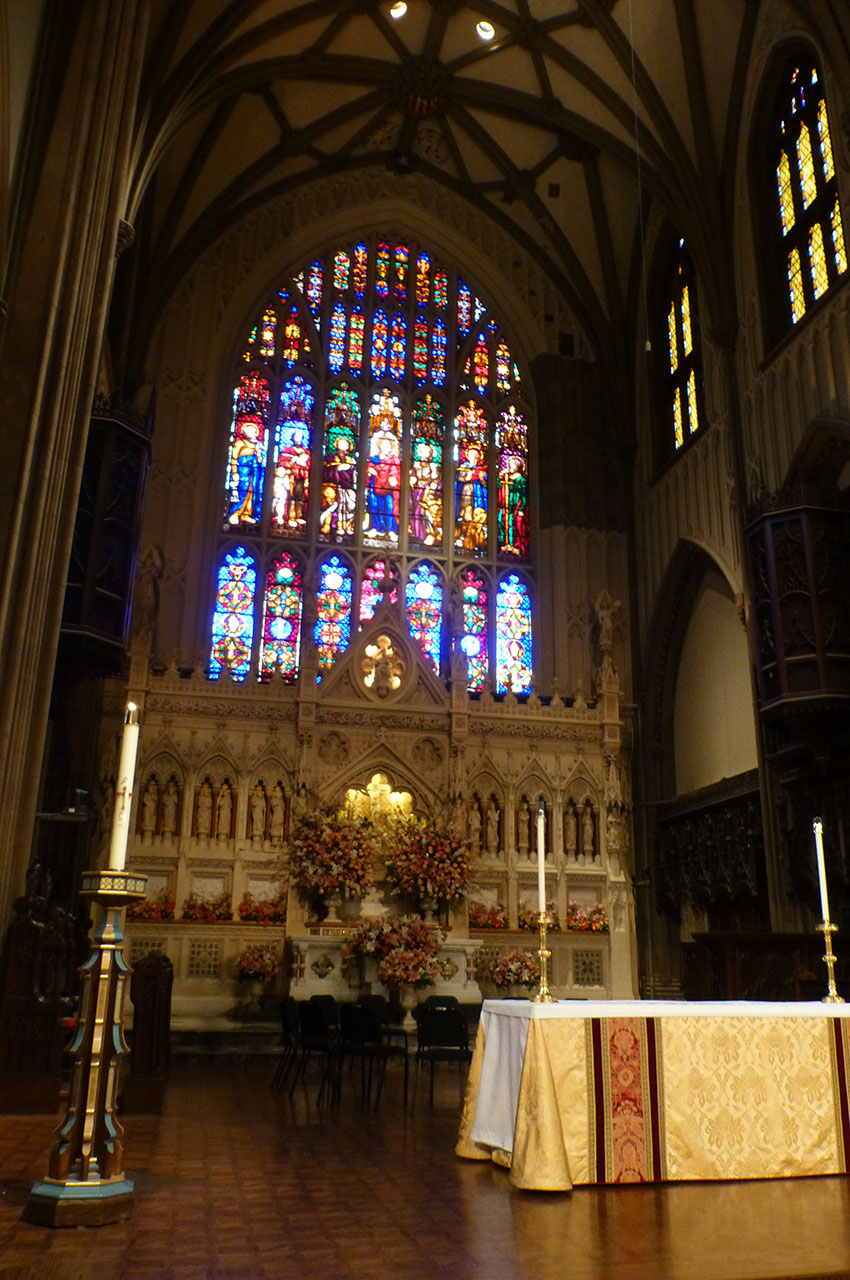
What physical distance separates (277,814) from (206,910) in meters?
1.66

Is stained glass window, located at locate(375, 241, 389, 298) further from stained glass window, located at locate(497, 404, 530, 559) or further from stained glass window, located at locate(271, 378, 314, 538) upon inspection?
stained glass window, located at locate(497, 404, 530, 559)

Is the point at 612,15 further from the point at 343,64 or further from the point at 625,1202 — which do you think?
the point at 625,1202

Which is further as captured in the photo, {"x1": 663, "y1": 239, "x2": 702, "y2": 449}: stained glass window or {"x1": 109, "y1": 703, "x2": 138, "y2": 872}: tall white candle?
{"x1": 663, "y1": 239, "x2": 702, "y2": 449}: stained glass window

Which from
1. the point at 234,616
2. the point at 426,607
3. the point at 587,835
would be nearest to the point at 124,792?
the point at 587,835

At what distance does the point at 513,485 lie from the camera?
19.8 meters

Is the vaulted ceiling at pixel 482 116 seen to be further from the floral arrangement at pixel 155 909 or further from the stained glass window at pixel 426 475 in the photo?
the floral arrangement at pixel 155 909

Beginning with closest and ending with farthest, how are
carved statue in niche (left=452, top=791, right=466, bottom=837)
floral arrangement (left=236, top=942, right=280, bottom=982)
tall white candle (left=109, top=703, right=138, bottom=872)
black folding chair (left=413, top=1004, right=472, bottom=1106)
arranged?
tall white candle (left=109, top=703, right=138, bottom=872)
black folding chair (left=413, top=1004, right=472, bottom=1106)
floral arrangement (left=236, top=942, right=280, bottom=982)
carved statue in niche (left=452, top=791, right=466, bottom=837)

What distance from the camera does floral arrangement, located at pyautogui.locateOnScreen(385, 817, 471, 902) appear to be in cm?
1398

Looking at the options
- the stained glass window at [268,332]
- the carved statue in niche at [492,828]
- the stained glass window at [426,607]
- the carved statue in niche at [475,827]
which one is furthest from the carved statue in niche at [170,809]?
the stained glass window at [268,332]

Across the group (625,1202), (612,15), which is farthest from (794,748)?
(612,15)

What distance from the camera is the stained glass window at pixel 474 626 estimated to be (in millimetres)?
18047

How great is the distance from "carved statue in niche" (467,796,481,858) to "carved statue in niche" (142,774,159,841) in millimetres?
4522

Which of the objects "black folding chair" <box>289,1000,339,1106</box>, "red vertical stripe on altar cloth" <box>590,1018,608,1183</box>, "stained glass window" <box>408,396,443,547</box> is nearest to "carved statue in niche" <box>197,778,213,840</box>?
"black folding chair" <box>289,1000,339,1106</box>

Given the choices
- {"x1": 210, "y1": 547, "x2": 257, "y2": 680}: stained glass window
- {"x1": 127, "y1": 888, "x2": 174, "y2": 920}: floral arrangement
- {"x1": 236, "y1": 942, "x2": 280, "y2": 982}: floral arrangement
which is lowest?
{"x1": 236, "y1": 942, "x2": 280, "y2": 982}: floral arrangement
